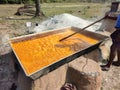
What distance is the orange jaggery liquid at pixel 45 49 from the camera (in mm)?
4140

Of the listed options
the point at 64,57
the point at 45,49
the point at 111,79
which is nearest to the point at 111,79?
the point at 111,79

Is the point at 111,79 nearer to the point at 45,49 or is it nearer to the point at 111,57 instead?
the point at 111,57

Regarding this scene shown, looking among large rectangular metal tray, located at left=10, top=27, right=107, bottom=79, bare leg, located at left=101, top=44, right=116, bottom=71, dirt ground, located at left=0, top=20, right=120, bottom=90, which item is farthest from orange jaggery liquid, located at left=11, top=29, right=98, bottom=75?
dirt ground, located at left=0, top=20, right=120, bottom=90

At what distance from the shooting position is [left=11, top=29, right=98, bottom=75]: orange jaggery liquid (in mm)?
4140

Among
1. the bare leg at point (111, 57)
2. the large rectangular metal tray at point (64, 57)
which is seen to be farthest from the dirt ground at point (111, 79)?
the large rectangular metal tray at point (64, 57)

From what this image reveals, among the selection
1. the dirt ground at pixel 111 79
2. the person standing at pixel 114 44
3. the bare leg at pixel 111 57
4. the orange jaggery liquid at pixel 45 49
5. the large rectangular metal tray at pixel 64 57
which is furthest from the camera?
the bare leg at pixel 111 57

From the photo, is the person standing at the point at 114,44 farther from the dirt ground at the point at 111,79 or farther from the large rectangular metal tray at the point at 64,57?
the large rectangular metal tray at the point at 64,57

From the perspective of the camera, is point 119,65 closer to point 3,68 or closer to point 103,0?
point 3,68

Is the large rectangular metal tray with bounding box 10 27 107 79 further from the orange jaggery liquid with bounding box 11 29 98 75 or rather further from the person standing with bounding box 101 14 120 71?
the person standing with bounding box 101 14 120 71

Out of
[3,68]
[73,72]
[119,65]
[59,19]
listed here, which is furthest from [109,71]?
[59,19]

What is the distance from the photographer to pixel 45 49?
4.82 metres

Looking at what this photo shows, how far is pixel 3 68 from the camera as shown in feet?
17.1

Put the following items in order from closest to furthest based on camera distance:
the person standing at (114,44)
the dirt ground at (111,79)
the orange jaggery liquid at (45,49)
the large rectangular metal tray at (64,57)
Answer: the large rectangular metal tray at (64,57) < the orange jaggery liquid at (45,49) < the dirt ground at (111,79) < the person standing at (114,44)

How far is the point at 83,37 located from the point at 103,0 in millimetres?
15261
